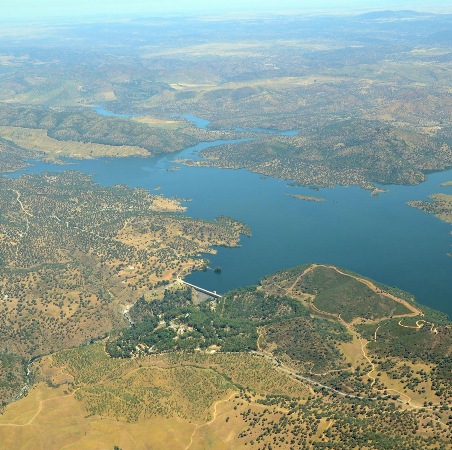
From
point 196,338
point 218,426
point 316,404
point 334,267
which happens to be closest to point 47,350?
point 196,338

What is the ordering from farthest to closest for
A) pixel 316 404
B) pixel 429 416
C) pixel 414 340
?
pixel 414 340, pixel 316 404, pixel 429 416

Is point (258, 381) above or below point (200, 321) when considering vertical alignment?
below

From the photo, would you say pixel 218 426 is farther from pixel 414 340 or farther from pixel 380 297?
pixel 380 297

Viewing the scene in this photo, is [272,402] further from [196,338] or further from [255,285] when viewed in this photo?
[255,285]

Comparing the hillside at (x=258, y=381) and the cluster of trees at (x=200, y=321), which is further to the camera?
Answer: the cluster of trees at (x=200, y=321)

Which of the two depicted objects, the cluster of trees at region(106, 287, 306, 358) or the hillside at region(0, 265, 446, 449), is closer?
the hillside at region(0, 265, 446, 449)

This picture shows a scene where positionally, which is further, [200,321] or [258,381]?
[200,321]

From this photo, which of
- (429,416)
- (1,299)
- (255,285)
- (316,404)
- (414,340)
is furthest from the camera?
(255,285)

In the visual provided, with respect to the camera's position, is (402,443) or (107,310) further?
(107,310)

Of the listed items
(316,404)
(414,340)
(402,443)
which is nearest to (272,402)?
(316,404)
